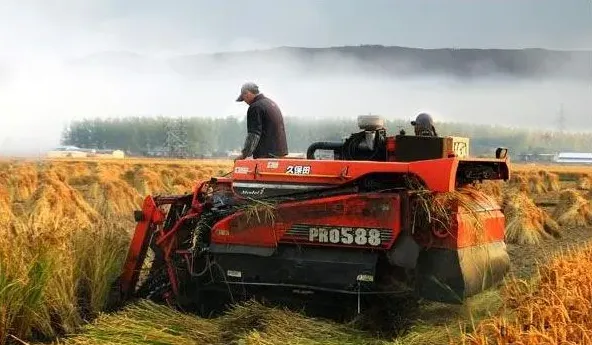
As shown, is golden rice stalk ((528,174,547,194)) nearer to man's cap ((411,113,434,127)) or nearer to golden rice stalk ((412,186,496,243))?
man's cap ((411,113,434,127))

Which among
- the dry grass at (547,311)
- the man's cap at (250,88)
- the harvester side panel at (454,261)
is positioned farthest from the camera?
the man's cap at (250,88)

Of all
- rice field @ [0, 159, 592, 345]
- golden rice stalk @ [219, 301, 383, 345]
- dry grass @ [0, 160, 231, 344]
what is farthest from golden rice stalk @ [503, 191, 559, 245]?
golden rice stalk @ [219, 301, 383, 345]

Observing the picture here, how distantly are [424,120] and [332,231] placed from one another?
6.92ft

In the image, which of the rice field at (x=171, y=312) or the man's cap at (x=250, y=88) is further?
the man's cap at (x=250, y=88)

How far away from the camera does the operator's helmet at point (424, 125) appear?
369 inches

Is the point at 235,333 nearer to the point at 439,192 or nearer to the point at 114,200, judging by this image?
the point at 439,192

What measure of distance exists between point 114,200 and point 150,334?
14.3 m

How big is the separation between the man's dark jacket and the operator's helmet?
1588mm

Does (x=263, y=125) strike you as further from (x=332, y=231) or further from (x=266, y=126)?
(x=332, y=231)

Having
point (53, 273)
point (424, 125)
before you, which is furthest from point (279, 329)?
point (424, 125)

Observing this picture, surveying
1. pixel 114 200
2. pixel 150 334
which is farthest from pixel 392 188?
pixel 114 200

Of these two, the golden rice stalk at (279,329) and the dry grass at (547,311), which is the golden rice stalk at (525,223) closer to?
the dry grass at (547,311)

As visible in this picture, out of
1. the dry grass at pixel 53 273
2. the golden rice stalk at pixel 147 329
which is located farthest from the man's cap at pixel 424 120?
the dry grass at pixel 53 273

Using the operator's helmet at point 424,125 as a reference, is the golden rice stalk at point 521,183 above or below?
below
